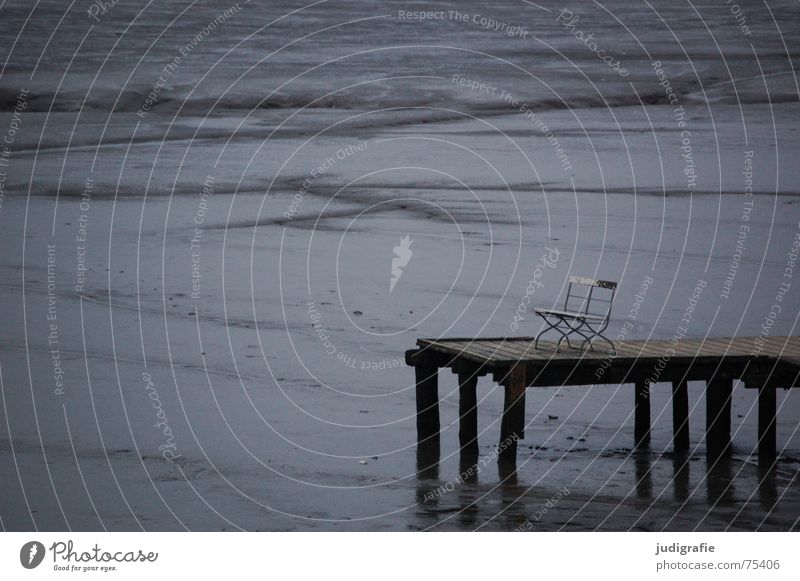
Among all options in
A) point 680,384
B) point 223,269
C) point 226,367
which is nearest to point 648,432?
point 680,384

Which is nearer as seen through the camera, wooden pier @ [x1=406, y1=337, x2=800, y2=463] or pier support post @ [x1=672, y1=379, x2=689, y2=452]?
wooden pier @ [x1=406, y1=337, x2=800, y2=463]

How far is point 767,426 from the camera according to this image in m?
→ 12.2

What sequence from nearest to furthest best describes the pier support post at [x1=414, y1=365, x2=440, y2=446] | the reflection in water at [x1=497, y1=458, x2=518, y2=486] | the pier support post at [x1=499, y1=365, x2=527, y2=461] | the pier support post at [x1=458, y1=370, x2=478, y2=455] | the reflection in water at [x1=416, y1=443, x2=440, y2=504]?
the reflection in water at [x1=416, y1=443, x2=440, y2=504] → the reflection in water at [x1=497, y1=458, x2=518, y2=486] → the pier support post at [x1=499, y1=365, x2=527, y2=461] → the pier support post at [x1=458, y1=370, x2=478, y2=455] → the pier support post at [x1=414, y1=365, x2=440, y2=446]

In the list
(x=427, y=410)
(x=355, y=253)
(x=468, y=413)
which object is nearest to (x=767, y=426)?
(x=468, y=413)

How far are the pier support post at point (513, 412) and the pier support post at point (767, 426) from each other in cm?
185

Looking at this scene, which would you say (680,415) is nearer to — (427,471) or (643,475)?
(643,475)

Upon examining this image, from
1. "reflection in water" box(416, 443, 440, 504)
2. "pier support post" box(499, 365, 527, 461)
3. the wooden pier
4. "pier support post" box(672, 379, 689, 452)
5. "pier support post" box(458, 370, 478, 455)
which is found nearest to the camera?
"reflection in water" box(416, 443, 440, 504)

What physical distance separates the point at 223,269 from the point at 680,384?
6.71 m

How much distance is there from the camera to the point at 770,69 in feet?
110

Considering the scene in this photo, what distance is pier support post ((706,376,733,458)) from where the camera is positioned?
488 inches

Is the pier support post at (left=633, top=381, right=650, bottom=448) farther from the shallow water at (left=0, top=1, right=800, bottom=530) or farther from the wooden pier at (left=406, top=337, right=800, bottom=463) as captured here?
the shallow water at (left=0, top=1, right=800, bottom=530)

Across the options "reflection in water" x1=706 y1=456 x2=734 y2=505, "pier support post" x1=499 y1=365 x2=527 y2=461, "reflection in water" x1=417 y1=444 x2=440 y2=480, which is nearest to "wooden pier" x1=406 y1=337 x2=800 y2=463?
"pier support post" x1=499 y1=365 x2=527 y2=461

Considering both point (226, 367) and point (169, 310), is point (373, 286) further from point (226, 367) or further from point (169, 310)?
point (226, 367)

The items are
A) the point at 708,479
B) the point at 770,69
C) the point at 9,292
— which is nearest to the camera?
the point at 708,479
